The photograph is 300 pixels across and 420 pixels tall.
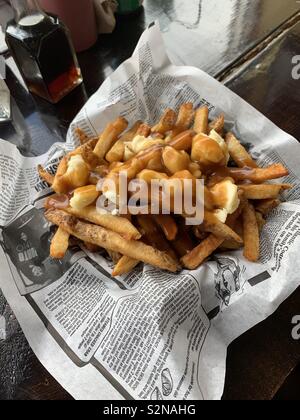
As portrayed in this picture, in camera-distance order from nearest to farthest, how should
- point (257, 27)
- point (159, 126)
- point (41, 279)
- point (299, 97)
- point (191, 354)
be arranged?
point (191, 354) < point (41, 279) < point (159, 126) < point (299, 97) < point (257, 27)

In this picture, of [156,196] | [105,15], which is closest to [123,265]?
[156,196]

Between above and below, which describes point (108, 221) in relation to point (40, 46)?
below

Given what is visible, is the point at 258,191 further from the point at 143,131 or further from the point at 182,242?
the point at 143,131

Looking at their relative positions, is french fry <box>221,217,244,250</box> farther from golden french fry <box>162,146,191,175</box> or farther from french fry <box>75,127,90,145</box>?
french fry <box>75,127,90,145</box>

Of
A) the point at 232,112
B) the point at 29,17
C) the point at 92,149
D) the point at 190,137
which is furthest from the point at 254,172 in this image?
the point at 29,17

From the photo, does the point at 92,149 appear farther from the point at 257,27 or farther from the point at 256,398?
the point at 257,27

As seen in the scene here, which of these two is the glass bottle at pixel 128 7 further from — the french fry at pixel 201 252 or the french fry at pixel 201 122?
the french fry at pixel 201 252

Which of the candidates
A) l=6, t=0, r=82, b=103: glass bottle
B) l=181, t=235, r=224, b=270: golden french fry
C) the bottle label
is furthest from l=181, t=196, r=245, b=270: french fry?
the bottle label
